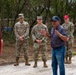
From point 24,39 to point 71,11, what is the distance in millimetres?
14666

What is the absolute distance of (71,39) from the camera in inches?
548

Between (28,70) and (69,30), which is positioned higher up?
(69,30)

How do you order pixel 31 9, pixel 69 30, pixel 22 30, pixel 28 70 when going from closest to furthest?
1. pixel 28 70
2. pixel 22 30
3. pixel 69 30
4. pixel 31 9

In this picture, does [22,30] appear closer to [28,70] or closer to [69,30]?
[28,70]

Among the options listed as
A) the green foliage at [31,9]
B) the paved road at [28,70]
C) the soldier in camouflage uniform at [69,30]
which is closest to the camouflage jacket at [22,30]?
the paved road at [28,70]

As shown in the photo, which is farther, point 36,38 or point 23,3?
point 23,3

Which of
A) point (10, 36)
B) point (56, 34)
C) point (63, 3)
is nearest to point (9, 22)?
point (10, 36)

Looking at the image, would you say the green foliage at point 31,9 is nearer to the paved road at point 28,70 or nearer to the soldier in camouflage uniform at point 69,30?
the soldier in camouflage uniform at point 69,30

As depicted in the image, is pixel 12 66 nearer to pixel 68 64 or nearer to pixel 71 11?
pixel 68 64

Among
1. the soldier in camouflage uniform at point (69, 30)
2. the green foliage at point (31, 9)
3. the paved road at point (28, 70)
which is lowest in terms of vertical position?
the paved road at point (28, 70)

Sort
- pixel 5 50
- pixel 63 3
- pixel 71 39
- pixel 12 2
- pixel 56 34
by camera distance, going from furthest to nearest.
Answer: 1. pixel 63 3
2. pixel 12 2
3. pixel 5 50
4. pixel 71 39
5. pixel 56 34

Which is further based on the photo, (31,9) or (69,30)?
(31,9)

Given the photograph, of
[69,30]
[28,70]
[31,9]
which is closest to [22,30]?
[28,70]

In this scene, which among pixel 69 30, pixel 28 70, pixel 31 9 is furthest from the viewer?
pixel 31 9
